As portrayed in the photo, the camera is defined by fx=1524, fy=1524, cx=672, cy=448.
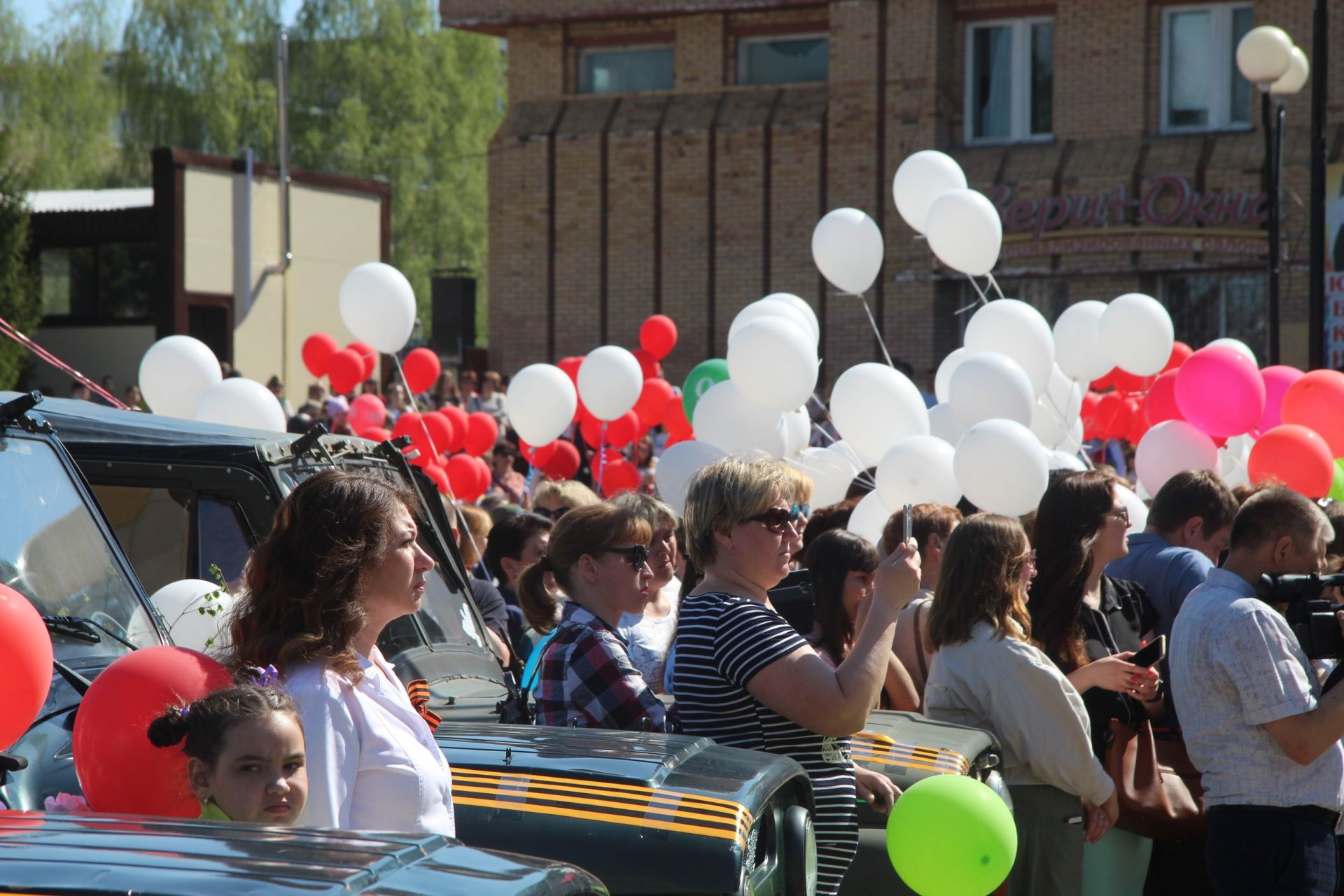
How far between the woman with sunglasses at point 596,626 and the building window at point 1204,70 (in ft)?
62.9

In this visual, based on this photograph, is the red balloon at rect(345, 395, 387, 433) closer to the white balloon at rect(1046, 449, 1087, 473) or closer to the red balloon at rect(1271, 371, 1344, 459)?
the white balloon at rect(1046, 449, 1087, 473)

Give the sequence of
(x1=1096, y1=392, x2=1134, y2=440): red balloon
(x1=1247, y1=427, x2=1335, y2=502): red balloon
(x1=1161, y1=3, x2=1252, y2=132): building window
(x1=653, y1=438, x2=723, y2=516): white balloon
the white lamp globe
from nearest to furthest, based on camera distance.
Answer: (x1=1247, y1=427, x2=1335, y2=502): red balloon, (x1=653, y1=438, x2=723, y2=516): white balloon, (x1=1096, y1=392, x2=1134, y2=440): red balloon, the white lamp globe, (x1=1161, y1=3, x2=1252, y2=132): building window

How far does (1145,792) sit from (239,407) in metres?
5.17

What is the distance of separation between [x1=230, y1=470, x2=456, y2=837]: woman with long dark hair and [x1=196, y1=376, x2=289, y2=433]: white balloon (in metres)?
5.53

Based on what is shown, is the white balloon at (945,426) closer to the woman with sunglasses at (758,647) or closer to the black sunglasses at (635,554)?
the black sunglasses at (635,554)

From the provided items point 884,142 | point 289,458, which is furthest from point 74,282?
point 289,458

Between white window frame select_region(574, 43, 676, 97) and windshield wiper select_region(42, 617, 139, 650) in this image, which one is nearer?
windshield wiper select_region(42, 617, 139, 650)

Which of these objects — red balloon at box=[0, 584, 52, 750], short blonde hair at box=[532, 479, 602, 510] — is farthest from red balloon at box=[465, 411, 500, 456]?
red balloon at box=[0, 584, 52, 750]

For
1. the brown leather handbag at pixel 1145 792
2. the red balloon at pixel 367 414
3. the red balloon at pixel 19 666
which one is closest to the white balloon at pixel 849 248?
the red balloon at pixel 367 414

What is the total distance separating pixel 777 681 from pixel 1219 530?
10.9ft

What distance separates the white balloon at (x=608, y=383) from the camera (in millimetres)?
11242

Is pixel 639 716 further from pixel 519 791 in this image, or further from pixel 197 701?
pixel 197 701

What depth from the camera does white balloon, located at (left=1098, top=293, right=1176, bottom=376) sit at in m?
10.3

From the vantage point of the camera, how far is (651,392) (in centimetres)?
1245
